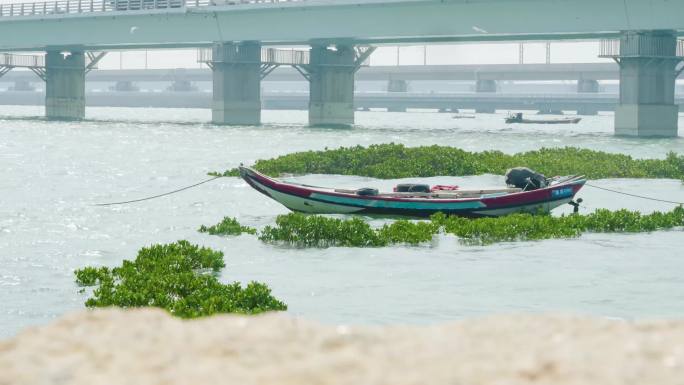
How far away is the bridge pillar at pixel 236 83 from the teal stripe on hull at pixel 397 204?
8338cm

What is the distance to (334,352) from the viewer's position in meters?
3.87

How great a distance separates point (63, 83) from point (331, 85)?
36.8 m

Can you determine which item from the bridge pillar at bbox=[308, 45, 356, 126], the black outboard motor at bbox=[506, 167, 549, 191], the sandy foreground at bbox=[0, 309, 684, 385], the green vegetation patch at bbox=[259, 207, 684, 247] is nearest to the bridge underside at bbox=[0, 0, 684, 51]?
the bridge pillar at bbox=[308, 45, 356, 126]

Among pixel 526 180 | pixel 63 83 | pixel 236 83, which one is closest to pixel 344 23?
pixel 236 83

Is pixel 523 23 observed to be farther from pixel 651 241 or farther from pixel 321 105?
pixel 651 241

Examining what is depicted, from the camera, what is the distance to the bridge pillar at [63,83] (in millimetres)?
128938

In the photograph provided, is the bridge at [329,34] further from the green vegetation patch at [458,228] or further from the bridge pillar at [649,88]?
the green vegetation patch at [458,228]

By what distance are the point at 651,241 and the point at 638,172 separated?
20927 mm

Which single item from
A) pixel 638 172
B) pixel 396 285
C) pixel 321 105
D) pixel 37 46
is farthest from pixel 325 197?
pixel 37 46

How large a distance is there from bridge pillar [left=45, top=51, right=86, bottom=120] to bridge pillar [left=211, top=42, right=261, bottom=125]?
23.8 metres

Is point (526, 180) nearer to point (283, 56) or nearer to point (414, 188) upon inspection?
point (414, 188)

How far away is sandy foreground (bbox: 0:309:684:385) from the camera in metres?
3.51

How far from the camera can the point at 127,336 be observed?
4078 mm

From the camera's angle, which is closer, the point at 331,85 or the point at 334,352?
the point at 334,352
